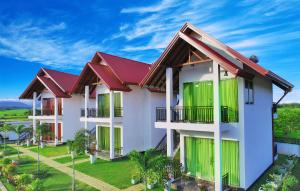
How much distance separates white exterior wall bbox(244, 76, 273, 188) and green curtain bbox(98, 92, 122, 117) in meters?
11.4

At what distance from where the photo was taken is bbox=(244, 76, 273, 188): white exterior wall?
43.0 ft

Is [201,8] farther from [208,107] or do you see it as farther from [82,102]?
[82,102]

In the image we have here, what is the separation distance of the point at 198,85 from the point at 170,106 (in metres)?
2.22

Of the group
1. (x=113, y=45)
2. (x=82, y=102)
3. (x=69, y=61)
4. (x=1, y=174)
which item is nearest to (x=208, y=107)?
(x=1, y=174)

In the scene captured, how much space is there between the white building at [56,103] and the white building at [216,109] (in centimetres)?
1615

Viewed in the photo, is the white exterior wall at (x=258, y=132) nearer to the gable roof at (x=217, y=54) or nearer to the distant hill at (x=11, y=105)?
the gable roof at (x=217, y=54)

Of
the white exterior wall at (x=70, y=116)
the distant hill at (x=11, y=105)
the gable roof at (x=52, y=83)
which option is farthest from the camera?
the distant hill at (x=11, y=105)

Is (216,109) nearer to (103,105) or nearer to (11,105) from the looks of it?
(103,105)

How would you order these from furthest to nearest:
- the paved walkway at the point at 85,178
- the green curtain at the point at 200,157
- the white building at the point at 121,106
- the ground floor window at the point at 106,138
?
the ground floor window at the point at 106,138, the white building at the point at 121,106, the green curtain at the point at 200,157, the paved walkway at the point at 85,178

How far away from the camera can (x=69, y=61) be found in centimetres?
4625

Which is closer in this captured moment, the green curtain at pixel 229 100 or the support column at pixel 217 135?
the support column at pixel 217 135

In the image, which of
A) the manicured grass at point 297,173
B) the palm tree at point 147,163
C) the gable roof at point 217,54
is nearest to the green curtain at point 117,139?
the gable roof at point 217,54

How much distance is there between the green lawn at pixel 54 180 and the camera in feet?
46.9

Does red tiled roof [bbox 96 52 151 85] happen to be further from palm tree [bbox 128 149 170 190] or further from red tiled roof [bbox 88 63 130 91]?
palm tree [bbox 128 149 170 190]
